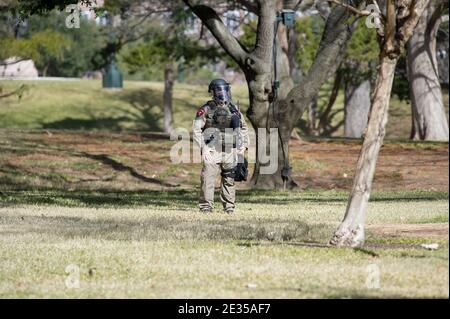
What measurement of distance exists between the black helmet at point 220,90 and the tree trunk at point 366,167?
5220mm

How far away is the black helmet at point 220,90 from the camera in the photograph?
16727 millimetres

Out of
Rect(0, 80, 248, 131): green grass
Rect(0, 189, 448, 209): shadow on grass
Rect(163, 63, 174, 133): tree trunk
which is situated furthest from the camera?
Rect(0, 80, 248, 131): green grass

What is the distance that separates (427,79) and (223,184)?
2258 cm

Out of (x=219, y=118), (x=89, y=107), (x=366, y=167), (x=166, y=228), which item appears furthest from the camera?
(x=89, y=107)

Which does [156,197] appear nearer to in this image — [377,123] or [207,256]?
[377,123]

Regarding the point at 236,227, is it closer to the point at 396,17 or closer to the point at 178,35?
the point at 396,17

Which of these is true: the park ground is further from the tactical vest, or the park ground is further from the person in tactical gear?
the tactical vest

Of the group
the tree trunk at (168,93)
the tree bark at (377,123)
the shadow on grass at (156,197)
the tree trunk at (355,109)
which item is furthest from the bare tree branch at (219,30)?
the tree trunk at (355,109)

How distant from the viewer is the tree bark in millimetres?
11562

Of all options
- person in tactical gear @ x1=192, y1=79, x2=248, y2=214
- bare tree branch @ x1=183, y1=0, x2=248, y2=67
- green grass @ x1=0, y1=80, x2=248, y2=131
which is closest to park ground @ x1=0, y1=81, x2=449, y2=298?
person in tactical gear @ x1=192, y1=79, x2=248, y2=214

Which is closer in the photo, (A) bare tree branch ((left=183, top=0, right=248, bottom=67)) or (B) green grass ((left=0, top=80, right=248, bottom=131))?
(A) bare tree branch ((left=183, top=0, right=248, bottom=67))

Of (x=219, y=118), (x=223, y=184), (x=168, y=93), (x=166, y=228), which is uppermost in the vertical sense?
(x=219, y=118)

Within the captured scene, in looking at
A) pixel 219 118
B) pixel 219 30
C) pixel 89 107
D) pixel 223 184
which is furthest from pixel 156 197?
pixel 89 107

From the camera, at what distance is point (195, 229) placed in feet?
46.2
